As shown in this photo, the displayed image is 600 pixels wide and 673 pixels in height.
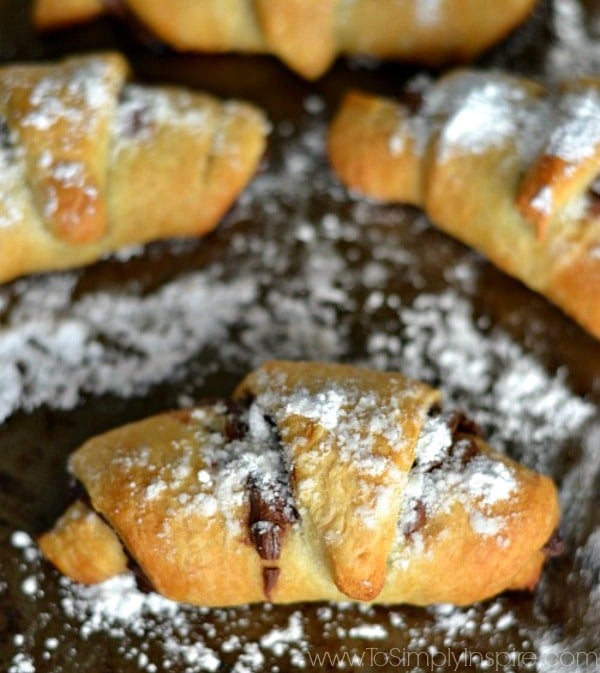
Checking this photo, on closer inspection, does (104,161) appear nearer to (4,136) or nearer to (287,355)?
(4,136)

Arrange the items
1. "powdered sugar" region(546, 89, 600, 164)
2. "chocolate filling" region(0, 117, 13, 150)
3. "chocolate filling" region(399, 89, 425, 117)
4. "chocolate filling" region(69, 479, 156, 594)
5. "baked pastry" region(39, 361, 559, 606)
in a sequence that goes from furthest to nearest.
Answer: "chocolate filling" region(399, 89, 425, 117) → "chocolate filling" region(0, 117, 13, 150) → "powdered sugar" region(546, 89, 600, 164) → "chocolate filling" region(69, 479, 156, 594) → "baked pastry" region(39, 361, 559, 606)

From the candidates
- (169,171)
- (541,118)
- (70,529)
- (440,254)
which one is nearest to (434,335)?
(440,254)

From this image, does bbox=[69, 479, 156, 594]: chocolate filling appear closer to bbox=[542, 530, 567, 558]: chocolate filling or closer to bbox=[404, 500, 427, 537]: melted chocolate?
bbox=[404, 500, 427, 537]: melted chocolate

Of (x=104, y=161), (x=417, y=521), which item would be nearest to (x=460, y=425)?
(x=417, y=521)

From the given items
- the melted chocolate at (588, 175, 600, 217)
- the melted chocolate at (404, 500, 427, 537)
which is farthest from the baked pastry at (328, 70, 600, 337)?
the melted chocolate at (404, 500, 427, 537)

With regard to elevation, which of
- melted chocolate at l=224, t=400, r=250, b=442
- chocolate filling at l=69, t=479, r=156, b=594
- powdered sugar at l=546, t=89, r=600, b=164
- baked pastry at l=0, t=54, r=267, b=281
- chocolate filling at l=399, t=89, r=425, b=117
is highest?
powdered sugar at l=546, t=89, r=600, b=164

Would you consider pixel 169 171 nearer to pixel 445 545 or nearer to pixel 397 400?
pixel 397 400
